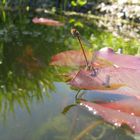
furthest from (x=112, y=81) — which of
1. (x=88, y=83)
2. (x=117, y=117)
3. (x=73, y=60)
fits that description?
(x=73, y=60)

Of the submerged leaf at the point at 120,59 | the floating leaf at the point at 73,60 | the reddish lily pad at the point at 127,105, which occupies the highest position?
the submerged leaf at the point at 120,59

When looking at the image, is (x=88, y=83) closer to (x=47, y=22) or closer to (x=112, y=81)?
(x=112, y=81)

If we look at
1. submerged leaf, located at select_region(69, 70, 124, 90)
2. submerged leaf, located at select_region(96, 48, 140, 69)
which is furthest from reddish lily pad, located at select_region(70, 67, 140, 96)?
submerged leaf, located at select_region(96, 48, 140, 69)

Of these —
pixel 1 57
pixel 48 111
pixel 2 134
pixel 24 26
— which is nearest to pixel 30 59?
pixel 1 57

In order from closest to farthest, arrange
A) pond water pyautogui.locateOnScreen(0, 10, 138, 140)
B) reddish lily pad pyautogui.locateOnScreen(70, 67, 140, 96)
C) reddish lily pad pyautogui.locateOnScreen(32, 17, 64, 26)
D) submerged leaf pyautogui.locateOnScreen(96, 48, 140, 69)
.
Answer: pond water pyautogui.locateOnScreen(0, 10, 138, 140) → reddish lily pad pyautogui.locateOnScreen(70, 67, 140, 96) → submerged leaf pyautogui.locateOnScreen(96, 48, 140, 69) → reddish lily pad pyautogui.locateOnScreen(32, 17, 64, 26)

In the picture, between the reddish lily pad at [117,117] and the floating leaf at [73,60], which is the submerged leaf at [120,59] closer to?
the floating leaf at [73,60]

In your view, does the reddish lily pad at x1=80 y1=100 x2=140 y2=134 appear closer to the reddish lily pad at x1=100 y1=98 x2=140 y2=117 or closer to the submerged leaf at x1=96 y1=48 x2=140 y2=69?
the reddish lily pad at x1=100 y1=98 x2=140 y2=117

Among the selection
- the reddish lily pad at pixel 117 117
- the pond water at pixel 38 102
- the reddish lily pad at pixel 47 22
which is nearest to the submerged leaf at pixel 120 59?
the pond water at pixel 38 102
